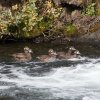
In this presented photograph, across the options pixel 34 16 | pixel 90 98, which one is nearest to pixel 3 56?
pixel 34 16

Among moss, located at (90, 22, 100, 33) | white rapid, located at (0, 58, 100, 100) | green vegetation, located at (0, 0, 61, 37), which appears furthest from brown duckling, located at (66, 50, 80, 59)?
moss, located at (90, 22, 100, 33)

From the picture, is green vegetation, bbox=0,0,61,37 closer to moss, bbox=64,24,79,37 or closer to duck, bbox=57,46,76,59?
moss, bbox=64,24,79,37

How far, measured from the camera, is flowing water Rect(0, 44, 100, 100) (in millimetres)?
13609

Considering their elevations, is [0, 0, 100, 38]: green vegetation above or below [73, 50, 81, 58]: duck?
above

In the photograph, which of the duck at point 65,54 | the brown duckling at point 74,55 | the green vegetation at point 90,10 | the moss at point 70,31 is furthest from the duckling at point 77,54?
the green vegetation at point 90,10

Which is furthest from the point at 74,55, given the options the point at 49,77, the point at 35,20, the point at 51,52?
the point at 35,20

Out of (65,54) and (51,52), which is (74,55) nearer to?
(65,54)

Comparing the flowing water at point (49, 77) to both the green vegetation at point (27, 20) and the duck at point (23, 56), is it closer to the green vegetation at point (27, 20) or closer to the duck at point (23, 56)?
the duck at point (23, 56)

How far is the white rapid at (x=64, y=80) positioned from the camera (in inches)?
542

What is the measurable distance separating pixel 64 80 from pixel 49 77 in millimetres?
582

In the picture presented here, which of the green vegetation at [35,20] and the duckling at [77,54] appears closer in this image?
the duckling at [77,54]

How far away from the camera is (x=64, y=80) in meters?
15.3

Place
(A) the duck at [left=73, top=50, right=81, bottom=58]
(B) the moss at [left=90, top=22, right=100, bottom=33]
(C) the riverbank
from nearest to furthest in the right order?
(A) the duck at [left=73, top=50, right=81, bottom=58], (C) the riverbank, (B) the moss at [left=90, top=22, right=100, bottom=33]

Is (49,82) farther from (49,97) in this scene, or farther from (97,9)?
(97,9)
